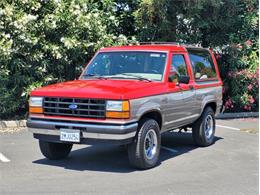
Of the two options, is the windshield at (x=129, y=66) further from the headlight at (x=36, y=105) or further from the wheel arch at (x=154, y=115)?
the headlight at (x=36, y=105)

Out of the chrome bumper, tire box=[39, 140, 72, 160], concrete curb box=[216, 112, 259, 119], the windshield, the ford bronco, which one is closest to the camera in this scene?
the chrome bumper

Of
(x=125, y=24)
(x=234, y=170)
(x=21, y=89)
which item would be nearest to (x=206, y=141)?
(x=234, y=170)

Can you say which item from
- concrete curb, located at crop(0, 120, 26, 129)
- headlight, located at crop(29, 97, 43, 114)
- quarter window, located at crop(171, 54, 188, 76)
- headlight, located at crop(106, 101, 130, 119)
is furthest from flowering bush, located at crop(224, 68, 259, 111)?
headlight, located at crop(29, 97, 43, 114)

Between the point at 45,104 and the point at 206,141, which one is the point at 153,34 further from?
the point at 45,104

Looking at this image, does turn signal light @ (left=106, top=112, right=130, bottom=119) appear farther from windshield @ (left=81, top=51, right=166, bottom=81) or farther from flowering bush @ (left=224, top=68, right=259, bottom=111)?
flowering bush @ (left=224, top=68, right=259, bottom=111)

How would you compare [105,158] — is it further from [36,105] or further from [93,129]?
[36,105]

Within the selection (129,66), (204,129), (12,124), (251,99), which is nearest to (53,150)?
(129,66)

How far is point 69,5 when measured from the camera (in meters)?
12.9

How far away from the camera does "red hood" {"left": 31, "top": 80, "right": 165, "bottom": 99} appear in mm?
7168

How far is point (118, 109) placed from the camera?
706 cm

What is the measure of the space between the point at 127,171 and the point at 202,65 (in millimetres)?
3195

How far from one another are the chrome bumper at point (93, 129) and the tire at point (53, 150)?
0.54m

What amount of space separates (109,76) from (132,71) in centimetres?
40

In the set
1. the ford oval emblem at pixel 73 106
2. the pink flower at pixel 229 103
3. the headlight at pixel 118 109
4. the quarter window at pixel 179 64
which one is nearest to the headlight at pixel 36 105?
the ford oval emblem at pixel 73 106
